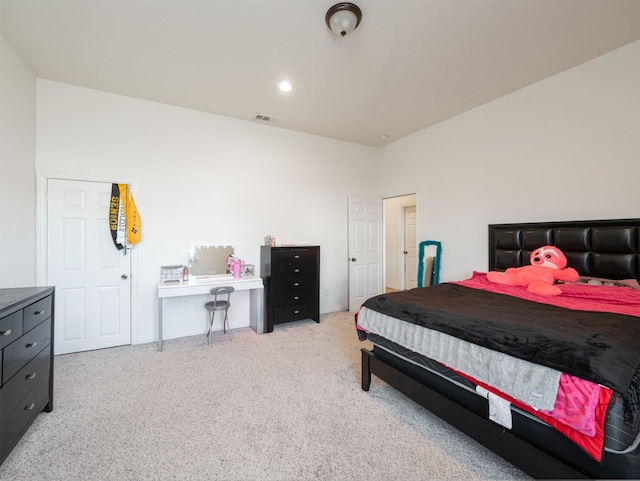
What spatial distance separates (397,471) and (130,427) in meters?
1.78

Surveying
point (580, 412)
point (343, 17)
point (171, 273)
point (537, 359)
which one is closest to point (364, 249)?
point (171, 273)

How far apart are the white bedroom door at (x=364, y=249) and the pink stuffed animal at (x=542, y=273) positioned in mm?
2354

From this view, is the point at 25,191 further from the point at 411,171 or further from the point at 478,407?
the point at 411,171

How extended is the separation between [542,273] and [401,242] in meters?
3.77

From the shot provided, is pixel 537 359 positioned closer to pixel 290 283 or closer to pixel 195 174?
pixel 290 283

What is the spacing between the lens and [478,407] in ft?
5.14

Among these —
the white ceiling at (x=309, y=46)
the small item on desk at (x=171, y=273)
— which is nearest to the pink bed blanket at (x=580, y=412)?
the white ceiling at (x=309, y=46)

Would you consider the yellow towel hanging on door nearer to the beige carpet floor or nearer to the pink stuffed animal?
the beige carpet floor

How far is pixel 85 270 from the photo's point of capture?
3.12 m

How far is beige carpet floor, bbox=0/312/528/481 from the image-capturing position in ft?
5.04

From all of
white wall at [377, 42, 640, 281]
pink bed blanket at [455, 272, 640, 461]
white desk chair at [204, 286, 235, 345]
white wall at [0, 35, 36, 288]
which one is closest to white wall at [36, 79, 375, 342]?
white wall at [0, 35, 36, 288]

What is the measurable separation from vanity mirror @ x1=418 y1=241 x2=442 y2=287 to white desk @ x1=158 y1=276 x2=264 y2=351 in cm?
242

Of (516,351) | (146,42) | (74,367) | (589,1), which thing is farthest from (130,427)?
(589,1)

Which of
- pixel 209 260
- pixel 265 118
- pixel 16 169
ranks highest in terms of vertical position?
pixel 265 118
